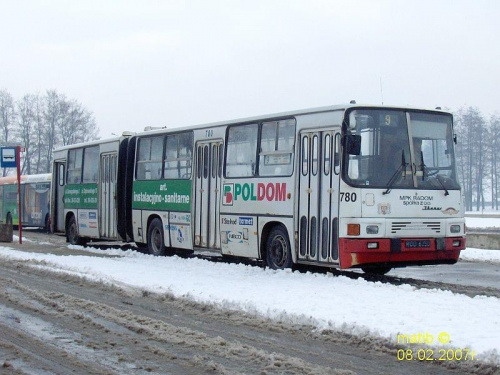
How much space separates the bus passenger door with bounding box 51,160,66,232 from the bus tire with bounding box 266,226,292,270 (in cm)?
1307

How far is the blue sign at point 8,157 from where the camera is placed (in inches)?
1079

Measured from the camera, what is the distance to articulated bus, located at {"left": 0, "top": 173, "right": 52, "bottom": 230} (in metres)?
40.9

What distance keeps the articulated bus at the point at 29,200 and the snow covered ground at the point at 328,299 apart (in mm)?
24107

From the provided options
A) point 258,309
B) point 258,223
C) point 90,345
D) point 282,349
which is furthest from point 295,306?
point 258,223

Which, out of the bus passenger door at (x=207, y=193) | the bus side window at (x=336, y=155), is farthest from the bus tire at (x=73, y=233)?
the bus side window at (x=336, y=155)

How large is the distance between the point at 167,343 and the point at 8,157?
1996 cm

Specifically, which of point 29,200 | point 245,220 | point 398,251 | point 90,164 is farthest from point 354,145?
point 29,200

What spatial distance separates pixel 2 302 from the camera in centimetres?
1223

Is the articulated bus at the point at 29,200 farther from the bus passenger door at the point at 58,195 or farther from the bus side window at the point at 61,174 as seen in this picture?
the bus side window at the point at 61,174

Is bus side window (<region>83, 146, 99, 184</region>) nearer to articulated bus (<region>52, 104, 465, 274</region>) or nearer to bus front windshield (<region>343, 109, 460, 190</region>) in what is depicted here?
articulated bus (<region>52, 104, 465, 274</region>)

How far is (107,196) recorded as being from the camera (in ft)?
79.7

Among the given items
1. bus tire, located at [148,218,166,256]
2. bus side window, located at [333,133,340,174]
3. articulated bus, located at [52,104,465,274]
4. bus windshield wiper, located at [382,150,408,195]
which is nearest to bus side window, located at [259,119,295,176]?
articulated bus, located at [52,104,465,274]

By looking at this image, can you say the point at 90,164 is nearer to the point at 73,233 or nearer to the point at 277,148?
the point at 73,233

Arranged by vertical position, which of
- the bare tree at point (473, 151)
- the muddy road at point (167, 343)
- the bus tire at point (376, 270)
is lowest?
the muddy road at point (167, 343)
